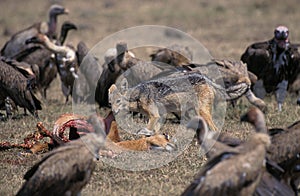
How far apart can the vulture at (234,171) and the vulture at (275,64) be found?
18.5 feet

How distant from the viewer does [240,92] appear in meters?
9.73

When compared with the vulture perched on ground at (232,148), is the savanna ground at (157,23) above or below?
below

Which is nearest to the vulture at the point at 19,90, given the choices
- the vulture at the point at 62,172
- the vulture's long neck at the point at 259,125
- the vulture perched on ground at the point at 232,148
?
the vulture at the point at 62,172

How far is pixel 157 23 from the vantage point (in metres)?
22.5

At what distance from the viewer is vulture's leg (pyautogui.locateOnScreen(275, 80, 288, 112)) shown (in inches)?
423

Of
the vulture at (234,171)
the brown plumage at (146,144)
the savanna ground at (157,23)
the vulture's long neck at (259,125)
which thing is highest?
the vulture's long neck at (259,125)

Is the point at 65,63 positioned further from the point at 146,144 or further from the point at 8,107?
the point at 146,144

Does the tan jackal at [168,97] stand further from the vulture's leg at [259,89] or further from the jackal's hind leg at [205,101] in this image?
the vulture's leg at [259,89]

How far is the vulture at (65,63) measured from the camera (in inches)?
484

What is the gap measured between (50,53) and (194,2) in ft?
48.8

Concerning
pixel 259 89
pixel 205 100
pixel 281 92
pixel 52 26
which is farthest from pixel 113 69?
pixel 52 26

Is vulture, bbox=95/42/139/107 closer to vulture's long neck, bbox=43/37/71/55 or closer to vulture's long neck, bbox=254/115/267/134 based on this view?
vulture's long neck, bbox=43/37/71/55

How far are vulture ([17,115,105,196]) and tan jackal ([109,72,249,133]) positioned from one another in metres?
2.60

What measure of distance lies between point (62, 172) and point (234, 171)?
1320mm
